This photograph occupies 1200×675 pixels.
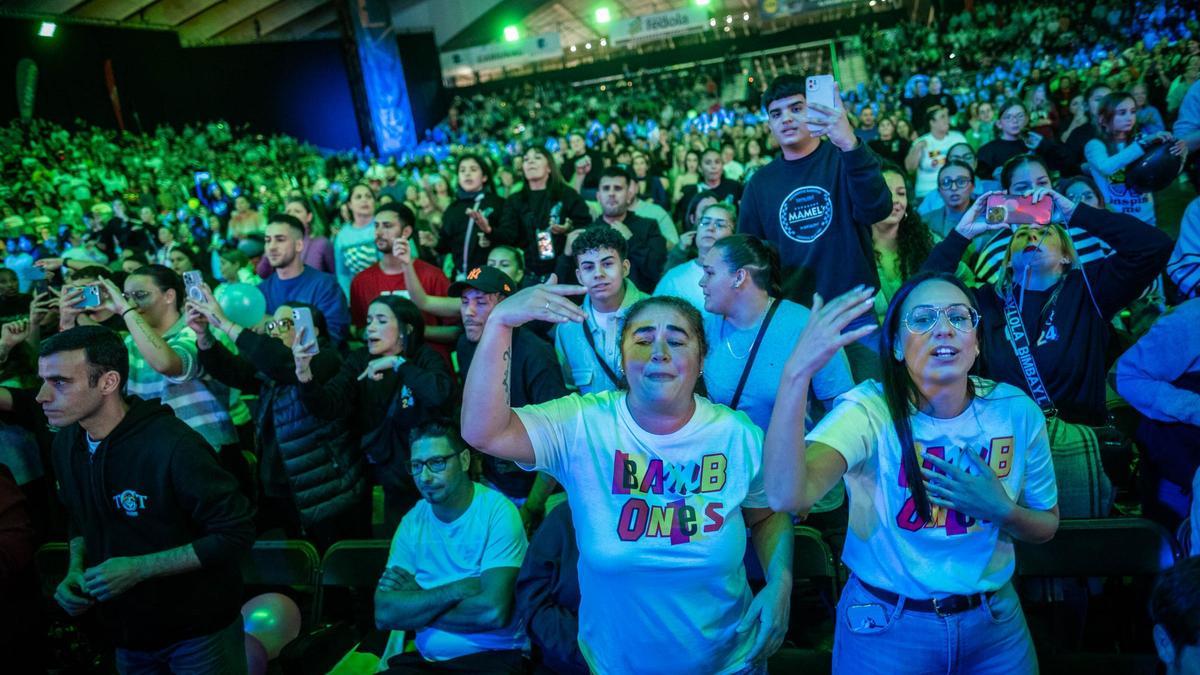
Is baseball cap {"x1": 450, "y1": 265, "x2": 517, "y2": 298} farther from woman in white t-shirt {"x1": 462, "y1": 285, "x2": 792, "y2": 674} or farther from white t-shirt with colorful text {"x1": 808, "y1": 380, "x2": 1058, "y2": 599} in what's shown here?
white t-shirt with colorful text {"x1": 808, "y1": 380, "x2": 1058, "y2": 599}

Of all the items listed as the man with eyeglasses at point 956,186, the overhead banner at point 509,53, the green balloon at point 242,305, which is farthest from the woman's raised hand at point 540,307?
the overhead banner at point 509,53

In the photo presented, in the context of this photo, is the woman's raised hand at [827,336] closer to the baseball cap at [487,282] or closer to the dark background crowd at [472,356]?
the dark background crowd at [472,356]

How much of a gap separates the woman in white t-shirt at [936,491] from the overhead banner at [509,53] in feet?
76.0

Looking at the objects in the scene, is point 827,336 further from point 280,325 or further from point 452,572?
→ point 280,325

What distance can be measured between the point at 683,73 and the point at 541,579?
20915 millimetres

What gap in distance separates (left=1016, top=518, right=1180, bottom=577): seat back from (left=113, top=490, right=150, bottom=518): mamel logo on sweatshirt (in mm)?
3018

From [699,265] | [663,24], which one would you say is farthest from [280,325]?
[663,24]

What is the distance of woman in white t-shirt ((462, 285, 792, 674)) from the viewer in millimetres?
1939

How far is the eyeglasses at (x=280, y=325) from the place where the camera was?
13.1ft

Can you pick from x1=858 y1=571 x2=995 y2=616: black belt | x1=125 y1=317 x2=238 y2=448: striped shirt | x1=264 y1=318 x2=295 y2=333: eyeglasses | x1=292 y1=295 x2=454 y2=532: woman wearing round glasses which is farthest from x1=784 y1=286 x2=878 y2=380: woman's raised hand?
x1=125 y1=317 x2=238 y2=448: striped shirt

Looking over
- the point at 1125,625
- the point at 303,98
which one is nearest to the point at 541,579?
the point at 1125,625

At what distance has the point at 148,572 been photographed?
260cm

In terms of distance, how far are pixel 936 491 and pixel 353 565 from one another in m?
2.52

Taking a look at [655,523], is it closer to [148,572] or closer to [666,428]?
[666,428]
